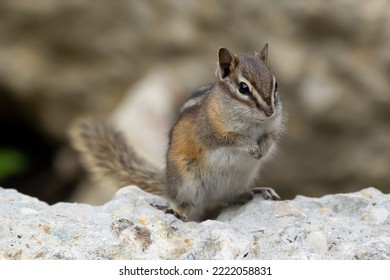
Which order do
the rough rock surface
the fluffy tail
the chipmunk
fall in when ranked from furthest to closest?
the fluffy tail < the chipmunk < the rough rock surface

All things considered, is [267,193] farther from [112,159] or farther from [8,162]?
[8,162]

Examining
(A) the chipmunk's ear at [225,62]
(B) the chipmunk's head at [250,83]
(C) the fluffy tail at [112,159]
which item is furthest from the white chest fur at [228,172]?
(C) the fluffy tail at [112,159]

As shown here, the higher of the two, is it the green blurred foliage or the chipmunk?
the green blurred foliage

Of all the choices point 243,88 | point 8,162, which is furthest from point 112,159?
point 8,162

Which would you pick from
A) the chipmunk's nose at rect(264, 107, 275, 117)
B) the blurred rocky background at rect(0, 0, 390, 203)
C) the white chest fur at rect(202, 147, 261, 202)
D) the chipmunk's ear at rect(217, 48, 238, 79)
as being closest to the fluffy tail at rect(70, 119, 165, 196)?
the white chest fur at rect(202, 147, 261, 202)

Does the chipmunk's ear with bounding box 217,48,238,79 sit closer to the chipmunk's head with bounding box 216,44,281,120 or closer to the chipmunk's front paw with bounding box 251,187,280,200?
the chipmunk's head with bounding box 216,44,281,120
